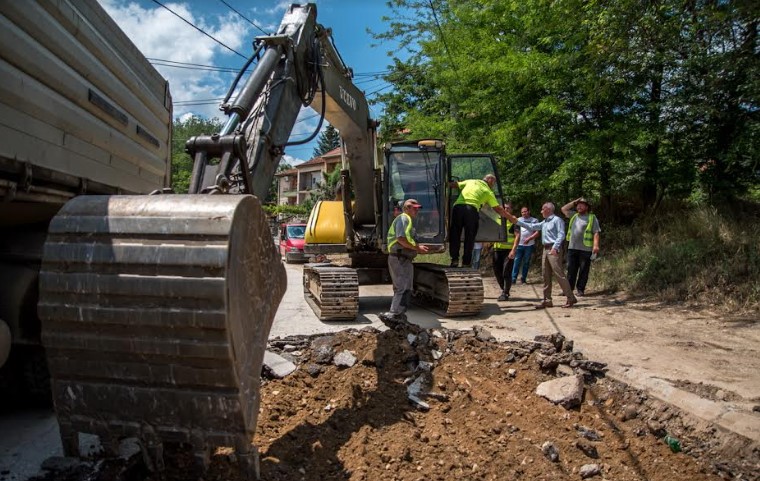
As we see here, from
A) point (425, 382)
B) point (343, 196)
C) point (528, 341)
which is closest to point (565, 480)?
point (425, 382)

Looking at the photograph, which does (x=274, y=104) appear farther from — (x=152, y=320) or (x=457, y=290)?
(x=457, y=290)

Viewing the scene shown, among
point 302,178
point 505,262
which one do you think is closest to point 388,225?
point 505,262

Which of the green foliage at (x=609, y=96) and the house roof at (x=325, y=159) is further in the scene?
the house roof at (x=325, y=159)

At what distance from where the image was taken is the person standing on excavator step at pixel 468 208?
7992 mm

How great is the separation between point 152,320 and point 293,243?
18.6 metres

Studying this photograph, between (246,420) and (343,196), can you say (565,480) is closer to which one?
(246,420)

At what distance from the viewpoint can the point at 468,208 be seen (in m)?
8.06

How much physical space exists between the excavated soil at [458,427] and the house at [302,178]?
5276 centimetres

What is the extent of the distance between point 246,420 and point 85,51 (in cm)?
267

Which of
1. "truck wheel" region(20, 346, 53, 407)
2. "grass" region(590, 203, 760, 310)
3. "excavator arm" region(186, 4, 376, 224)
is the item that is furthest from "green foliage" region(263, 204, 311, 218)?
"truck wheel" region(20, 346, 53, 407)

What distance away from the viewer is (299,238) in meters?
21.0

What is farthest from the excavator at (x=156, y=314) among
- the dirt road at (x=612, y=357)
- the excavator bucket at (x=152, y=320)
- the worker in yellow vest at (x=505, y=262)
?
the worker in yellow vest at (x=505, y=262)

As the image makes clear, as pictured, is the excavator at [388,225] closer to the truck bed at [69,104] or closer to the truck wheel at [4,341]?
the truck bed at [69,104]

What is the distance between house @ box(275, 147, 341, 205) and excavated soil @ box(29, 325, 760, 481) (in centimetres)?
5276
